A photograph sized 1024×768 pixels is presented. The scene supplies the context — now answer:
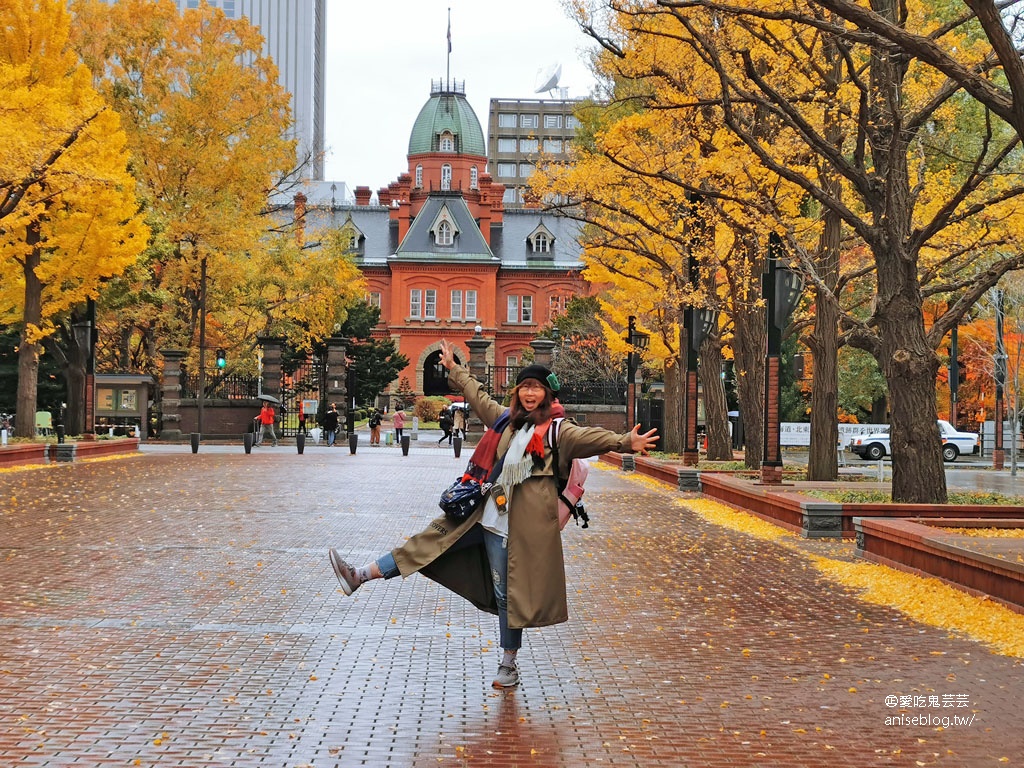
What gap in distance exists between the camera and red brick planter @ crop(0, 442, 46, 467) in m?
25.0

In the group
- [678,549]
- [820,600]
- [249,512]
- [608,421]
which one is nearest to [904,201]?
[678,549]

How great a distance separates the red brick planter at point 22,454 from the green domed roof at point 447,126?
71967 mm

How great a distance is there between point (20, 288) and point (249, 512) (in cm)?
1799

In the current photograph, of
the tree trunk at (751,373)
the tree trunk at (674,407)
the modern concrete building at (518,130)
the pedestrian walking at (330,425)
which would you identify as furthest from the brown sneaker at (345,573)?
the modern concrete building at (518,130)

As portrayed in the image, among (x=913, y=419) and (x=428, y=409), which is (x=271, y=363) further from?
(x=913, y=419)

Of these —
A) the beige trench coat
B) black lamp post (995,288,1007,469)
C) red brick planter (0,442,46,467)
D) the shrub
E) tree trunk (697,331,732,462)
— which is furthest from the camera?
the shrub

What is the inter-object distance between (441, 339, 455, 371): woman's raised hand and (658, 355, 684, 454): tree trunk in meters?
24.5

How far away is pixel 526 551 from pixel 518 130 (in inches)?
5552

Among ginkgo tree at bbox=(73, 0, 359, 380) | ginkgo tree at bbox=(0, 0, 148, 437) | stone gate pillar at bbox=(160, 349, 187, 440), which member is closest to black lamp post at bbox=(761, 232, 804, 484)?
ginkgo tree at bbox=(0, 0, 148, 437)

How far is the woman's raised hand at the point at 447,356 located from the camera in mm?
7391

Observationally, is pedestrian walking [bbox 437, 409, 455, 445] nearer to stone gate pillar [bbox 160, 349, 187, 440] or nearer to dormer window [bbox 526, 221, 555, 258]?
stone gate pillar [bbox 160, 349, 187, 440]

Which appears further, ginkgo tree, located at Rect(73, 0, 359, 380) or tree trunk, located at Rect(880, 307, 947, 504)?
ginkgo tree, located at Rect(73, 0, 359, 380)

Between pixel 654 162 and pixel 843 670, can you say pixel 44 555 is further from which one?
pixel 654 162

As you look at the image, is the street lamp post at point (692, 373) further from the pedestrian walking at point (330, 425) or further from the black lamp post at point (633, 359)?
the pedestrian walking at point (330, 425)
